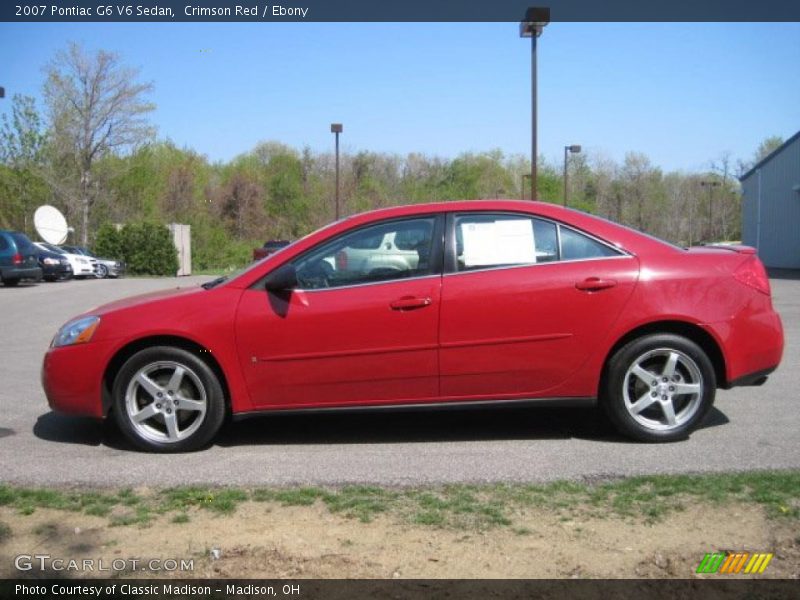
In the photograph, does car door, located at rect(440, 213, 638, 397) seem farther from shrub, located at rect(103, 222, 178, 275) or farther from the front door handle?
shrub, located at rect(103, 222, 178, 275)

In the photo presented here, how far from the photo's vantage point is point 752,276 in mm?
5121

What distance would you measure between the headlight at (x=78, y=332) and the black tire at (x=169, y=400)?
344mm

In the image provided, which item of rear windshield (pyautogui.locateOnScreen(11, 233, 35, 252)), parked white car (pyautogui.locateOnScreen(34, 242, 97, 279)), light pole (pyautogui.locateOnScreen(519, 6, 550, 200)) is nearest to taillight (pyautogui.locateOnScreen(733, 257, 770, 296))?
light pole (pyautogui.locateOnScreen(519, 6, 550, 200))

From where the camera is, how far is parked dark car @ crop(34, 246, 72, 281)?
88.2ft

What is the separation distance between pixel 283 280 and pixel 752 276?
3089mm

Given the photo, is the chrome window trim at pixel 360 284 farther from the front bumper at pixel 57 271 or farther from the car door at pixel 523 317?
the front bumper at pixel 57 271

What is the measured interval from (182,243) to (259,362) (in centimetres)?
3217

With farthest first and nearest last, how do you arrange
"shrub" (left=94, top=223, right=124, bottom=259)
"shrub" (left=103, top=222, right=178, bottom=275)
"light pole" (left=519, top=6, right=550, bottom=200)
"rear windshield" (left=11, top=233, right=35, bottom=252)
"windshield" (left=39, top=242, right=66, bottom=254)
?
"shrub" (left=94, top=223, right=124, bottom=259) → "shrub" (left=103, top=222, right=178, bottom=275) → "windshield" (left=39, top=242, right=66, bottom=254) → "rear windshield" (left=11, top=233, right=35, bottom=252) → "light pole" (left=519, top=6, right=550, bottom=200)

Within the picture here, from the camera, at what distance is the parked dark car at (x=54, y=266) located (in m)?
26.9

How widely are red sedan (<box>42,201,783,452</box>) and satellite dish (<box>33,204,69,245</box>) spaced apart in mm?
32123

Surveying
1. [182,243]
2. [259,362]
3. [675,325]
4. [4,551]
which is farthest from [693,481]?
[182,243]

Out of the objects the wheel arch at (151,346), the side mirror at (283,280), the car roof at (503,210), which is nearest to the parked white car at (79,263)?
the wheel arch at (151,346)

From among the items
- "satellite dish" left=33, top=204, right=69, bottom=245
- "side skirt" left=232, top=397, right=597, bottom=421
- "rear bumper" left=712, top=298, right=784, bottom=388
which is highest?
"satellite dish" left=33, top=204, right=69, bottom=245

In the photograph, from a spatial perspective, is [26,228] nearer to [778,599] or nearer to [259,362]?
[259,362]
